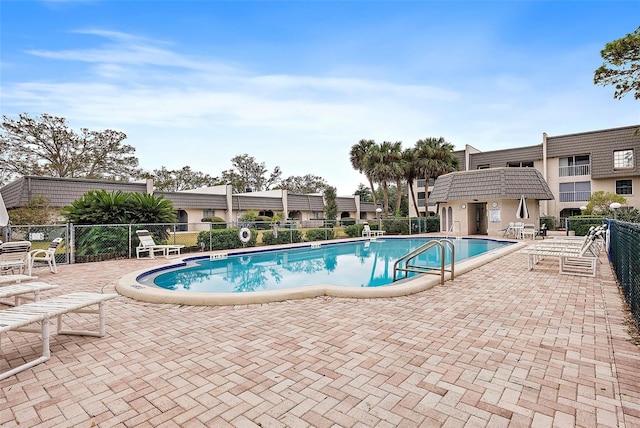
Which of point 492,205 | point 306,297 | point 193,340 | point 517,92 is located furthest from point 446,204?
point 193,340

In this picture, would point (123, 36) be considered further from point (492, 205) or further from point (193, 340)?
point (492, 205)

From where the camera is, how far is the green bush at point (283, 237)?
16.8 metres

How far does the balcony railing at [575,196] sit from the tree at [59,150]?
132ft

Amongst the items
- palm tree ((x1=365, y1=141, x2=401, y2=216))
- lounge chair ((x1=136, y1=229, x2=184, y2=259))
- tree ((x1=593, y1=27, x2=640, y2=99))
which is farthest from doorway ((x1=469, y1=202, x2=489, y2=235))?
lounge chair ((x1=136, y1=229, x2=184, y2=259))

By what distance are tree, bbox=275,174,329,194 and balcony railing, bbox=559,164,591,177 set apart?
3664cm

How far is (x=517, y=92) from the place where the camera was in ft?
51.7

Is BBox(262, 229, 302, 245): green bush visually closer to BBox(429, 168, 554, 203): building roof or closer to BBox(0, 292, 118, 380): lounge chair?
BBox(429, 168, 554, 203): building roof

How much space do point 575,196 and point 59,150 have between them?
44088 millimetres

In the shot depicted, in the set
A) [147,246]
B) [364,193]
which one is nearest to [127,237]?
[147,246]

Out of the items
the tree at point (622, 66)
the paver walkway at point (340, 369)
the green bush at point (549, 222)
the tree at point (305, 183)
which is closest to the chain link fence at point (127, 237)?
the paver walkway at point (340, 369)

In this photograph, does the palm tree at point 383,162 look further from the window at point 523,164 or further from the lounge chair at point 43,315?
the lounge chair at point 43,315

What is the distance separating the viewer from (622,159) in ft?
82.6

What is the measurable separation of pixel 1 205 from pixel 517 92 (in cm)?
1876

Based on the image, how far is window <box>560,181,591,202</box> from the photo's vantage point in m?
26.7
